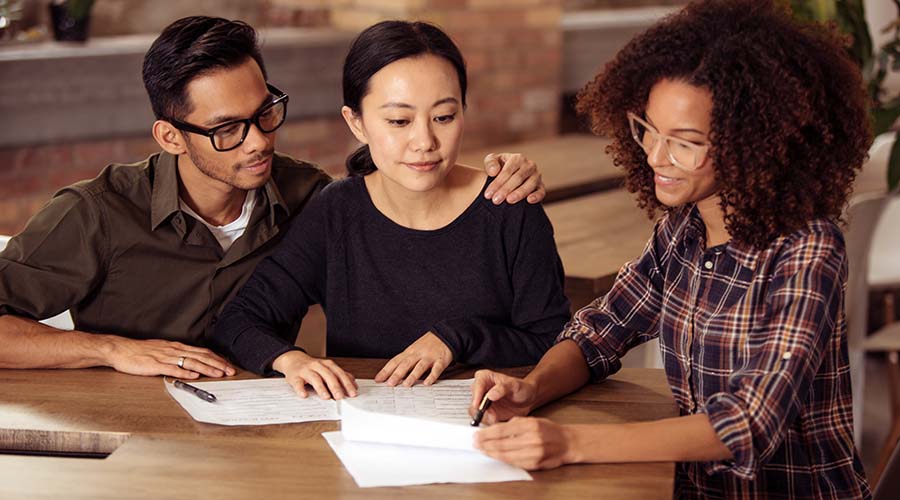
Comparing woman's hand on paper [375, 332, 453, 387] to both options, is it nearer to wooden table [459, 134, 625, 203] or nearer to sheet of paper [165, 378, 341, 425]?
sheet of paper [165, 378, 341, 425]

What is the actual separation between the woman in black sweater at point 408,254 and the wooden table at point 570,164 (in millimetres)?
1460

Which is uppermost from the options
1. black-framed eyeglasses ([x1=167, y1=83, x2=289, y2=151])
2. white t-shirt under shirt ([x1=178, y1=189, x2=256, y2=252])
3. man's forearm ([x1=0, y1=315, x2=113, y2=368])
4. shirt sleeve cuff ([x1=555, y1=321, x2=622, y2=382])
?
black-framed eyeglasses ([x1=167, y1=83, x2=289, y2=151])

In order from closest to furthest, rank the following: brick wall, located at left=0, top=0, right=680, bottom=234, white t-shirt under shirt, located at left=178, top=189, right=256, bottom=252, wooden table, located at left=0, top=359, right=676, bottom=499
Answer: wooden table, located at left=0, top=359, right=676, bottom=499 < white t-shirt under shirt, located at left=178, top=189, right=256, bottom=252 < brick wall, located at left=0, top=0, right=680, bottom=234

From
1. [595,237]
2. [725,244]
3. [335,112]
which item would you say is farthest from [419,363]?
[335,112]

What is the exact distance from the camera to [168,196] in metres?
2.18

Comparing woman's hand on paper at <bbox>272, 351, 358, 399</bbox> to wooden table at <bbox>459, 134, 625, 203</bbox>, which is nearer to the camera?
woman's hand on paper at <bbox>272, 351, 358, 399</bbox>

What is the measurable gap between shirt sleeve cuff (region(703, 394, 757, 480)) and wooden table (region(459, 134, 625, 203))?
197 centimetres

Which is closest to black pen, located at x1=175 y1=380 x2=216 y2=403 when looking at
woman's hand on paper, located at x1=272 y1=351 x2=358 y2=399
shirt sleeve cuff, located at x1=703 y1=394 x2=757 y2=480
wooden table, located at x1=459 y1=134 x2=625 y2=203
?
woman's hand on paper, located at x1=272 y1=351 x2=358 y2=399

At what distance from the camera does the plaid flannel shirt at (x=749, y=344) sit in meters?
1.56

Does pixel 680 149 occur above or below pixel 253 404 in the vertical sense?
above

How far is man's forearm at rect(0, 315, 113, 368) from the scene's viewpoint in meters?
1.98

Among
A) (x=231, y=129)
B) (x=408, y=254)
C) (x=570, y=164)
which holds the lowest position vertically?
(x=570, y=164)

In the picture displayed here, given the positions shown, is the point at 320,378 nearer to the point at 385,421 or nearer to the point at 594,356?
the point at 385,421

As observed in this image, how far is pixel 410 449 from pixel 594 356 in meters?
0.42
